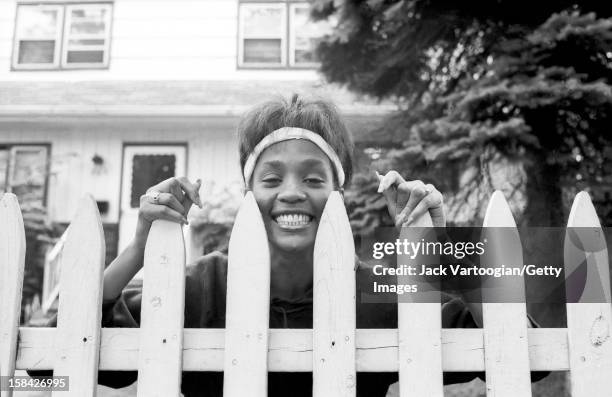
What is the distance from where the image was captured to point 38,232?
8227 mm

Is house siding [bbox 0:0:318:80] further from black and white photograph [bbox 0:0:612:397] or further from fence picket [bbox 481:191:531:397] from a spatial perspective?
fence picket [bbox 481:191:531:397]

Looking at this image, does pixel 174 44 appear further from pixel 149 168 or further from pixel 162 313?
pixel 162 313

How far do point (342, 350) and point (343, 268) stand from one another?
207 mm

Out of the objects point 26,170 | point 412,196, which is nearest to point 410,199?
point 412,196

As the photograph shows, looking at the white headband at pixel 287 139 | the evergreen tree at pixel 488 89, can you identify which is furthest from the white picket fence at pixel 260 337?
the evergreen tree at pixel 488 89

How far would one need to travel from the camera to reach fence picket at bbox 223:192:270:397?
1.37 metres

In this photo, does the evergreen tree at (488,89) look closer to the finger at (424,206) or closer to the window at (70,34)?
the finger at (424,206)

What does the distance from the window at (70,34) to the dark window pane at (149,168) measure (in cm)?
185

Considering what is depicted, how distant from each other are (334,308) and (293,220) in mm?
369

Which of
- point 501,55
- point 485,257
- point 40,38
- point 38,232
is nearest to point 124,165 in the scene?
point 38,232

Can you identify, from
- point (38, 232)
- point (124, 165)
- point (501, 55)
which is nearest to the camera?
point (501, 55)

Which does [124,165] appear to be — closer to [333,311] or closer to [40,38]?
[40,38]

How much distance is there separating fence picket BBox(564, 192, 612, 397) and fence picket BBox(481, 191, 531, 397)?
14cm

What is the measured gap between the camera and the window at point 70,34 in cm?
969
